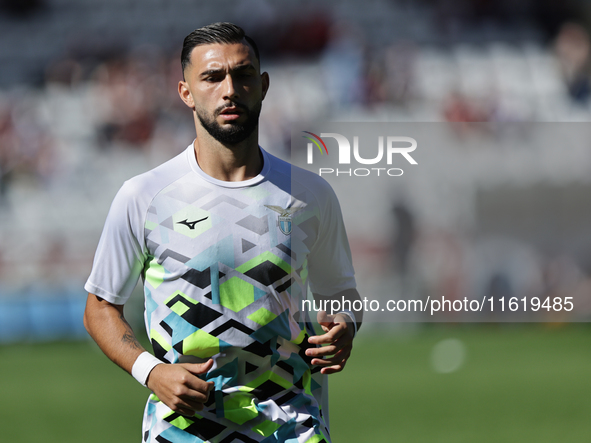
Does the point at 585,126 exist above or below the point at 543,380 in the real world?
above

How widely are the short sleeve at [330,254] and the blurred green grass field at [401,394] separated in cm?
409

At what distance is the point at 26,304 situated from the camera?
12648mm

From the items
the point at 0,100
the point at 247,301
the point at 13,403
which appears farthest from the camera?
the point at 0,100

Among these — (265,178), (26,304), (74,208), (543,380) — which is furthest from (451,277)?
(74,208)

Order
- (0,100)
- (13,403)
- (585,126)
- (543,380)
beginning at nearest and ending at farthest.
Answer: (13,403), (543,380), (585,126), (0,100)

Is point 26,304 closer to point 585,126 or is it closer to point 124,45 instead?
point 124,45

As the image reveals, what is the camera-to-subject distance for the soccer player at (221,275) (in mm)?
2877

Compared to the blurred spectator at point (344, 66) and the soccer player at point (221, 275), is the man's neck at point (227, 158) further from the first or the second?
the blurred spectator at point (344, 66)

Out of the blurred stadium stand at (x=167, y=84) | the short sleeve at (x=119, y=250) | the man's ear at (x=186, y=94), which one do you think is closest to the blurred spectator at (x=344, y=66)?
the blurred stadium stand at (x=167, y=84)

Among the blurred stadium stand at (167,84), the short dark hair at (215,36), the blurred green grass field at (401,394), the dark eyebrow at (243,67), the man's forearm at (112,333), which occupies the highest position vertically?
the short dark hair at (215,36)

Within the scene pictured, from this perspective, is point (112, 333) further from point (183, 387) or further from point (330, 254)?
point (330, 254)

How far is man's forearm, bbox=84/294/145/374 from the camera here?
2.88m

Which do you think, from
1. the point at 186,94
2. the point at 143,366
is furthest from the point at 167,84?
the point at 143,366

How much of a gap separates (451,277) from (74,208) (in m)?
10.7
